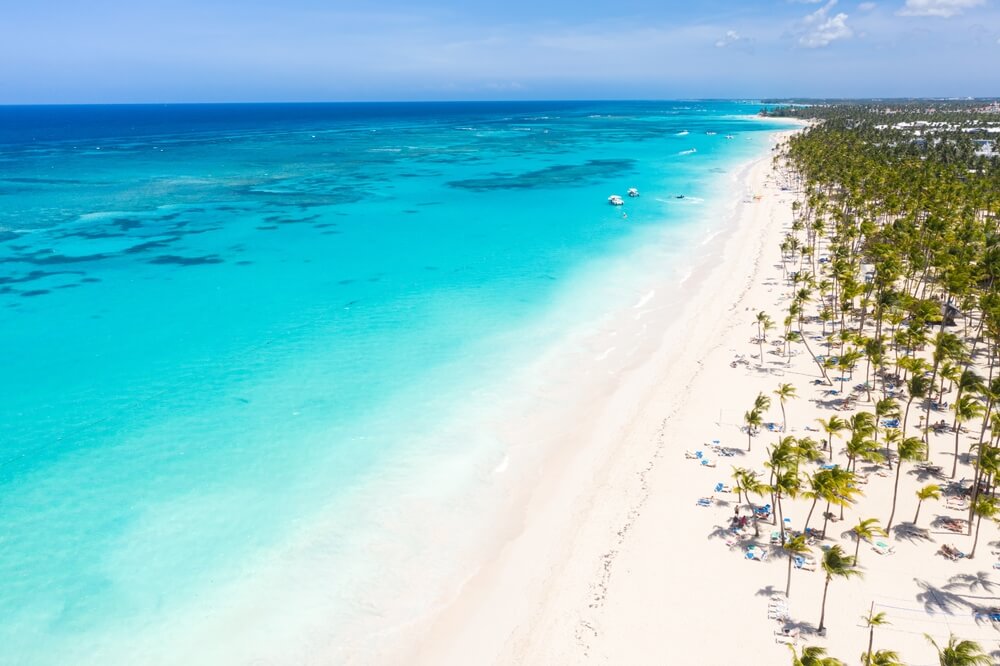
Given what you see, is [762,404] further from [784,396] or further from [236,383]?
[236,383]

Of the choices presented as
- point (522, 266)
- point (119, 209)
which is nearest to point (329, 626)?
point (522, 266)

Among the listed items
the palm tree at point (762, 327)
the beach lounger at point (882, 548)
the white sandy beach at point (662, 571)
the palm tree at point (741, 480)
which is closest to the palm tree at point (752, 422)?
the white sandy beach at point (662, 571)

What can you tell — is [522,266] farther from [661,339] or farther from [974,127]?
[974,127]

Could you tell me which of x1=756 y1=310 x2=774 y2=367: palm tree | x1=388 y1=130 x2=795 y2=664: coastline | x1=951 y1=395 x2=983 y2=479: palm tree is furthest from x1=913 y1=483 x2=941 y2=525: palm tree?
x1=756 y1=310 x2=774 y2=367: palm tree

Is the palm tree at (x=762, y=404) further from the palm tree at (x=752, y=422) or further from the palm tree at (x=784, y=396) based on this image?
the palm tree at (x=784, y=396)

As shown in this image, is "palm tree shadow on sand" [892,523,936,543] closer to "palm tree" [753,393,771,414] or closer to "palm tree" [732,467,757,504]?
"palm tree" [732,467,757,504]

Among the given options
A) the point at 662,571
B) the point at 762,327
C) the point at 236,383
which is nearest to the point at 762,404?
the point at 662,571
